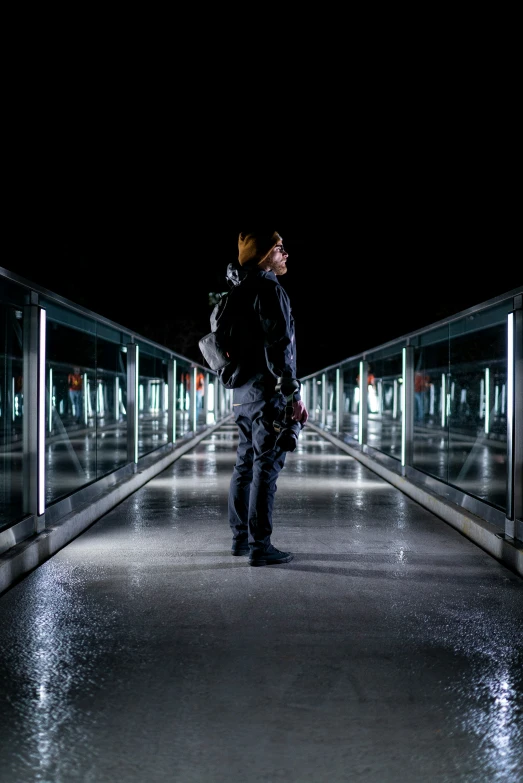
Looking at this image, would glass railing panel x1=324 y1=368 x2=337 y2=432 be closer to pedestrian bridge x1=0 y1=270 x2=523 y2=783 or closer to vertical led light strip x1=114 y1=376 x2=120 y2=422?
vertical led light strip x1=114 y1=376 x2=120 y2=422

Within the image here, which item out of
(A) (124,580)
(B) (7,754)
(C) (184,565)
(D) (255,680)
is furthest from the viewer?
(C) (184,565)

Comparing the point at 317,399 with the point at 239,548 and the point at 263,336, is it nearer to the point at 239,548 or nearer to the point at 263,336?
the point at 239,548

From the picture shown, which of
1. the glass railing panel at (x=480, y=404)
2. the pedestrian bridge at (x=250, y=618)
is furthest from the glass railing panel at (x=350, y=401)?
the pedestrian bridge at (x=250, y=618)

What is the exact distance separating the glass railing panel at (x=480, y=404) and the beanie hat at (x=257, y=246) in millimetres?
1665

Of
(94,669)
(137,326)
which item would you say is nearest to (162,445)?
(94,669)

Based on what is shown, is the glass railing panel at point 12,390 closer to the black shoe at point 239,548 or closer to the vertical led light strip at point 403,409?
the black shoe at point 239,548

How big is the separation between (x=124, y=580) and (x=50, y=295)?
219 centimetres

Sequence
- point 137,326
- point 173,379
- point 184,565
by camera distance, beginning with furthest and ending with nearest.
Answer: point 137,326 → point 173,379 → point 184,565

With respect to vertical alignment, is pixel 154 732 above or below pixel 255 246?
below

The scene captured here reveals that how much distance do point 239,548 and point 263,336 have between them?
1.41 metres

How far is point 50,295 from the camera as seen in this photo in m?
5.95

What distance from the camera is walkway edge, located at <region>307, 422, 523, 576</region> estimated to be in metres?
5.22

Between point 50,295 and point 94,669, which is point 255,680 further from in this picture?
point 50,295

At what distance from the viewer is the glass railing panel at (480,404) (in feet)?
25.1
